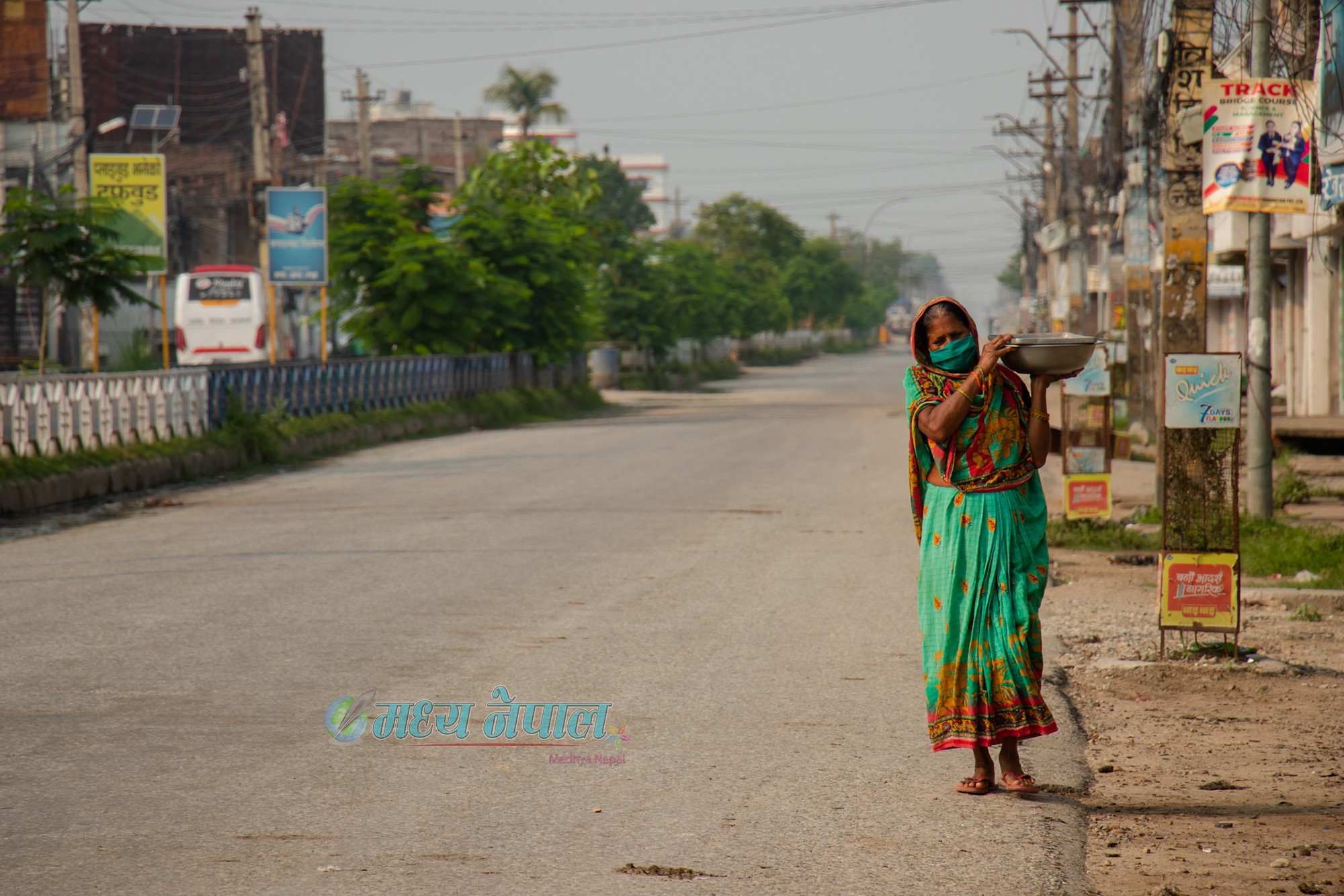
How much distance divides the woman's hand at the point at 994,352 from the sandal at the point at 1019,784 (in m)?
1.38

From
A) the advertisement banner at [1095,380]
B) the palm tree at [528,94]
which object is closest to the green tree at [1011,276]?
the palm tree at [528,94]

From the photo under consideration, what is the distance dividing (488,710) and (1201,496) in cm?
377

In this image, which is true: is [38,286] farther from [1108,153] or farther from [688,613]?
[1108,153]

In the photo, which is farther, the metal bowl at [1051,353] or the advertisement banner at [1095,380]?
the advertisement banner at [1095,380]

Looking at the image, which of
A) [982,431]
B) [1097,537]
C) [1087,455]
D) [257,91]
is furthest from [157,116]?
[982,431]

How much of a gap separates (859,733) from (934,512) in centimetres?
120

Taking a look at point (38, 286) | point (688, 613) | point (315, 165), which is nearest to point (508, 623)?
point (688, 613)

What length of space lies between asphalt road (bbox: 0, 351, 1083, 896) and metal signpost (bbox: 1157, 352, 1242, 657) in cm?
139

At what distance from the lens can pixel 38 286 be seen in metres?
17.3

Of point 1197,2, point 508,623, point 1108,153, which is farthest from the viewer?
point 1108,153

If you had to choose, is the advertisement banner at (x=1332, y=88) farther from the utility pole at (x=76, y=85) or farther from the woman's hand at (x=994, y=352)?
the utility pole at (x=76, y=85)

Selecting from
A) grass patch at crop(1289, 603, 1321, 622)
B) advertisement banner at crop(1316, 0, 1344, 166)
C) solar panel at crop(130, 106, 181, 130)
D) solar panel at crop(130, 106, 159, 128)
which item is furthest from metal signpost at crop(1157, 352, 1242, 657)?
solar panel at crop(130, 106, 159, 128)

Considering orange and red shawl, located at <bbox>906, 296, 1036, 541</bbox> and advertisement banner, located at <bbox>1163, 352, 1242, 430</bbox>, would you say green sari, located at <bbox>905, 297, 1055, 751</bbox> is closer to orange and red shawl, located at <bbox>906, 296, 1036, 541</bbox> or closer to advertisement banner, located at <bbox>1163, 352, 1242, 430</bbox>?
orange and red shawl, located at <bbox>906, 296, 1036, 541</bbox>

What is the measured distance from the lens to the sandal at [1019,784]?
489cm
